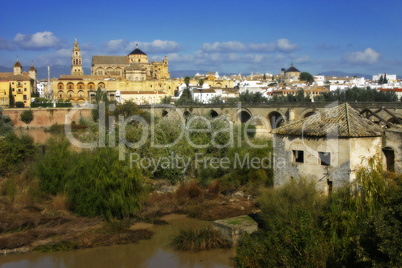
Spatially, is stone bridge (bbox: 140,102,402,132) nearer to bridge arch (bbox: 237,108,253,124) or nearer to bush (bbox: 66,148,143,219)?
bridge arch (bbox: 237,108,253,124)

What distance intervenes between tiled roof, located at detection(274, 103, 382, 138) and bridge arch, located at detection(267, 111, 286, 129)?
26.8m

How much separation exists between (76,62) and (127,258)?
100788mm

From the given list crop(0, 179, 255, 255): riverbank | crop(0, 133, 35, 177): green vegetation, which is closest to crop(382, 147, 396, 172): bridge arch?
crop(0, 179, 255, 255): riverbank

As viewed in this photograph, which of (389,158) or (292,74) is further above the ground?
(292,74)

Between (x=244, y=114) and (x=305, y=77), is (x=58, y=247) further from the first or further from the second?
(x=305, y=77)

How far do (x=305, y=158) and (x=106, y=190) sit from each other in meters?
7.34

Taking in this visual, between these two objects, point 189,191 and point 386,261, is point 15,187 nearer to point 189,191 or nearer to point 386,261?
point 189,191

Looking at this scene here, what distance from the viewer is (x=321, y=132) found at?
1350cm

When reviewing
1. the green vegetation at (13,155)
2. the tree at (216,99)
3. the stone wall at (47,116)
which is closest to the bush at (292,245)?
the green vegetation at (13,155)

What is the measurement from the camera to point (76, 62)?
109 m

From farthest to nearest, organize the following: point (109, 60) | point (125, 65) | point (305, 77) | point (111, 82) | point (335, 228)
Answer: point (305, 77) < point (109, 60) < point (125, 65) < point (111, 82) < point (335, 228)

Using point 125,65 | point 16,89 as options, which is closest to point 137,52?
point 125,65

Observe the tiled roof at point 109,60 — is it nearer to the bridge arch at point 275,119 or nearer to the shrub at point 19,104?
the shrub at point 19,104

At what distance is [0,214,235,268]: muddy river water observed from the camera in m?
13.4
